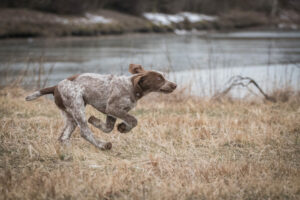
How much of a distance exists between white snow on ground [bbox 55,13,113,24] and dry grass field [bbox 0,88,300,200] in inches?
896

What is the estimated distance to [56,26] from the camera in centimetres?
2672

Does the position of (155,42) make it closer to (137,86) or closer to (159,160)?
(137,86)

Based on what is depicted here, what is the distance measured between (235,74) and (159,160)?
8633 mm

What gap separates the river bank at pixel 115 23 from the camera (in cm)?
2483

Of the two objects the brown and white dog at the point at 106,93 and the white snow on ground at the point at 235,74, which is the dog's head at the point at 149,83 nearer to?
the brown and white dog at the point at 106,93

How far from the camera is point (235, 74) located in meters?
12.1

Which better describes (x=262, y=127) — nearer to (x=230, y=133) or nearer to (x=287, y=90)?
(x=230, y=133)

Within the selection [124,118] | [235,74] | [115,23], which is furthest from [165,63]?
[115,23]

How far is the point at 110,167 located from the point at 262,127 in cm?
281

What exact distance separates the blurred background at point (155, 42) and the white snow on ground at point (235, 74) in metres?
0.03

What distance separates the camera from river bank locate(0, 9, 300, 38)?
81.5ft

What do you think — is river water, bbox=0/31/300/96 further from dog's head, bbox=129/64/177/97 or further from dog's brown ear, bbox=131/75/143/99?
dog's brown ear, bbox=131/75/143/99

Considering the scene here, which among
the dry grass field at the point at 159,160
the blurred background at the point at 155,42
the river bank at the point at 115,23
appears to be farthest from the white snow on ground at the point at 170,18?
the dry grass field at the point at 159,160

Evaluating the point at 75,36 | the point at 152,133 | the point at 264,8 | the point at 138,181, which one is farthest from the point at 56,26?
the point at 264,8
